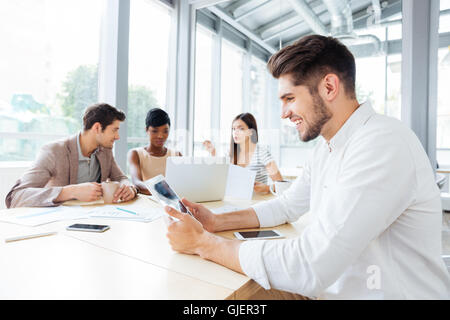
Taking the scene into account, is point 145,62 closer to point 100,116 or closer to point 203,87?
point 203,87

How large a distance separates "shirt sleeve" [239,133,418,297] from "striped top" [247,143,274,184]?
213 cm

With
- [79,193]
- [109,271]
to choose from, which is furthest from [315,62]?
[79,193]

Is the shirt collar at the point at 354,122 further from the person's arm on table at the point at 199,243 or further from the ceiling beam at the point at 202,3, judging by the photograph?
the ceiling beam at the point at 202,3

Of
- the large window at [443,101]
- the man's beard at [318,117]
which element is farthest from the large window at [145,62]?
the large window at [443,101]

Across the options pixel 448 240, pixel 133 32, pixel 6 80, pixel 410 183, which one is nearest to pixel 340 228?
pixel 410 183

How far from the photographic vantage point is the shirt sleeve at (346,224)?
2.16 feet

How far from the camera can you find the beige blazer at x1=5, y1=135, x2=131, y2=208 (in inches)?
56.4

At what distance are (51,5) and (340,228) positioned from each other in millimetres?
3316

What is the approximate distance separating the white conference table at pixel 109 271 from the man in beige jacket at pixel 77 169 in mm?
442

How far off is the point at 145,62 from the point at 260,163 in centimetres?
200

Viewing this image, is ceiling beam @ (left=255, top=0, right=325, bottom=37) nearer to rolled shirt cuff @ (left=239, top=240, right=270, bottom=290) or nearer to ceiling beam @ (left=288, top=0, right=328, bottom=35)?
ceiling beam @ (left=288, top=0, right=328, bottom=35)

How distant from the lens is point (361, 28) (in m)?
2.79

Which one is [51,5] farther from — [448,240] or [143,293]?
[448,240]

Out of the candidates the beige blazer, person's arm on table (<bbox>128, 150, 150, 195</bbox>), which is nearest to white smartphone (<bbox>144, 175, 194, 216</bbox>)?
the beige blazer
